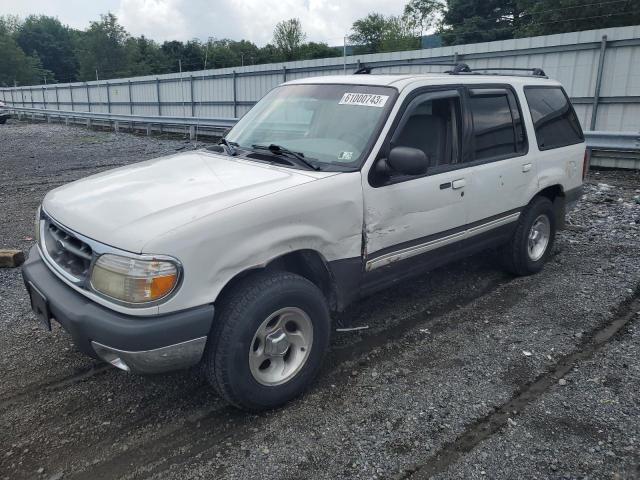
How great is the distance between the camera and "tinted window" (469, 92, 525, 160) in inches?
172

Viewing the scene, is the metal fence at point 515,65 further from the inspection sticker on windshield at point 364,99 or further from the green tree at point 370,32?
the green tree at point 370,32

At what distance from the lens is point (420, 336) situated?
4.10 meters

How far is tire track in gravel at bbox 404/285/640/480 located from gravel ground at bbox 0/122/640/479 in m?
0.01

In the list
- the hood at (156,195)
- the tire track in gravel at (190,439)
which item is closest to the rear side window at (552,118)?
the hood at (156,195)

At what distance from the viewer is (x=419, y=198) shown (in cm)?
380

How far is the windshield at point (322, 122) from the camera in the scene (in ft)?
11.9

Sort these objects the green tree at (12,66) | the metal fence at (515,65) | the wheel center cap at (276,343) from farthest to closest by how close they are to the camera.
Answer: the green tree at (12,66)
the metal fence at (515,65)
the wheel center cap at (276,343)

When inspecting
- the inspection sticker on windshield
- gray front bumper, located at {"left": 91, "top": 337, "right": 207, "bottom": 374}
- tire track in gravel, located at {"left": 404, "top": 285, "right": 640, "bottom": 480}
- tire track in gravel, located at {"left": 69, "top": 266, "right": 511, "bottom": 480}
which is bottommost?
tire track in gravel, located at {"left": 69, "top": 266, "right": 511, "bottom": 480}

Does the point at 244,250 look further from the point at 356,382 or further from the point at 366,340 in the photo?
the point at 366,340

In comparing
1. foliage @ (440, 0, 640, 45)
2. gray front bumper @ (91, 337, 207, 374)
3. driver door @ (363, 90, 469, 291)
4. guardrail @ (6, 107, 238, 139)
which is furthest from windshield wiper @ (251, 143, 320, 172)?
foliage @ (440, 0, 640, 45)

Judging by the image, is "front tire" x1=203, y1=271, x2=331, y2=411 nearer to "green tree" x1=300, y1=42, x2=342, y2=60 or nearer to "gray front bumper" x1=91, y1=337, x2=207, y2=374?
"gray front bumper" x1=91, y1=337, x2=207, y2=374

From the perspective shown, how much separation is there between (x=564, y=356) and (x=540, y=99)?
2679 mm

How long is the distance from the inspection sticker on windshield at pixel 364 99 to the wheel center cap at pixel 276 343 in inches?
69.3

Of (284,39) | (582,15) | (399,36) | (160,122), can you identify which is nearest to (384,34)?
(399,36)
